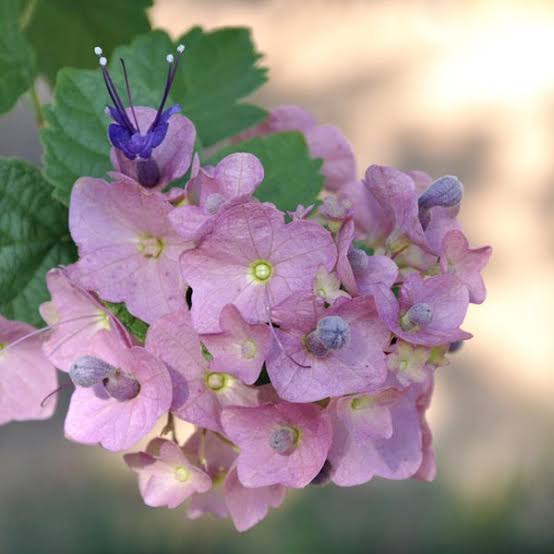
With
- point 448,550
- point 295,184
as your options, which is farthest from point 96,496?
point 295,184

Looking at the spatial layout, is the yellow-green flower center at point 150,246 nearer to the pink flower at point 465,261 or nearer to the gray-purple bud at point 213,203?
the gray-purple bud at point 213,203

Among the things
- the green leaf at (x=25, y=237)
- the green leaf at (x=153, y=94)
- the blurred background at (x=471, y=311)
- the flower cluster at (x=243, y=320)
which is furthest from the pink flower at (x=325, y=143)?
the blurred background at (x=471, y=311)

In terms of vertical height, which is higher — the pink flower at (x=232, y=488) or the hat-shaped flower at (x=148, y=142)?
the hat-shaped flower at (x=148, y=142)

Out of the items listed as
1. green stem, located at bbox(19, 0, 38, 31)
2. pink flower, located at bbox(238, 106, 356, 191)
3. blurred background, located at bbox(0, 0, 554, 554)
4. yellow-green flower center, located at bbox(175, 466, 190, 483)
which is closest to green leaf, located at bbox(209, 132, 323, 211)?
pink flower, located at bbox(238, 106, 356, 191)

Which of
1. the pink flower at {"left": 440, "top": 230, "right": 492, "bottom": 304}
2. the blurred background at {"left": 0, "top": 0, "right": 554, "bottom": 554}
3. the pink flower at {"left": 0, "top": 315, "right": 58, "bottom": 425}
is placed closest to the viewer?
the pink flower at {"left": 440, "top": 230, "right": 492, "bottom": 304}

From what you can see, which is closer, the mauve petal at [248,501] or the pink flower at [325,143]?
the mauve petal at [248,501]

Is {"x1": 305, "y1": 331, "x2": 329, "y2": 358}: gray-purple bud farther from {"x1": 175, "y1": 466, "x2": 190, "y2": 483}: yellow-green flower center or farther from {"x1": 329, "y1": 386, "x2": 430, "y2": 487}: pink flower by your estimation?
{"x1": 175, "y1": 466, "x2": 190, "y2": 483}: yellow-green flower center

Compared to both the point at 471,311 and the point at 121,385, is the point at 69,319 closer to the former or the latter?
the point at 121,385
